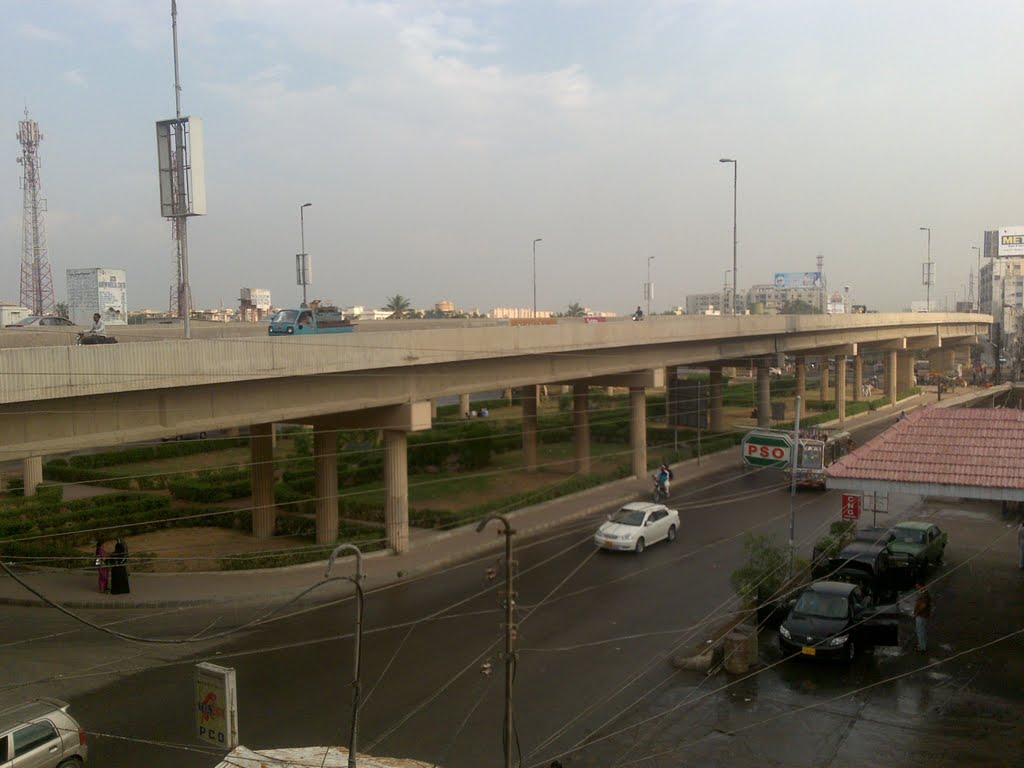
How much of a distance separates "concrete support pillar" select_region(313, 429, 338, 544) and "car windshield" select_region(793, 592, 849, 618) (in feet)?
43.8

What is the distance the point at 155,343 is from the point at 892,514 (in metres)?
23.0

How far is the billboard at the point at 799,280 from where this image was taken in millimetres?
130625

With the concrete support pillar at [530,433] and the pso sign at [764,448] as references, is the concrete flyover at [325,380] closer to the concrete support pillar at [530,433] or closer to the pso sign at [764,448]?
the concrete support pillar at [530,433]

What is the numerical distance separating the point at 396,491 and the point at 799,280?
4815 inches

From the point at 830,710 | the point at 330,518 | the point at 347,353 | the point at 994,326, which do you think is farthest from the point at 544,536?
the point at 994,326

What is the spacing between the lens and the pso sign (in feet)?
88.7

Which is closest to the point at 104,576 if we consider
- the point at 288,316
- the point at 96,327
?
the point at 96,327

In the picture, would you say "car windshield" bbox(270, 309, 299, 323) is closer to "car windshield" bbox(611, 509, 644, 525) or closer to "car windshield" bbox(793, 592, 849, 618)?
"car windshield" bbox(611, 509, 644, 525)

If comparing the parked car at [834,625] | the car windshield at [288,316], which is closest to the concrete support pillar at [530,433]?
the car windshield at [288,316]

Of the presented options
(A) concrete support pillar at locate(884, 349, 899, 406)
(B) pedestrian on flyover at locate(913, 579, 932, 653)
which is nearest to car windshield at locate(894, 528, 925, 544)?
(B) pedestrian on flyover at locate(913, 579, 932, 653)

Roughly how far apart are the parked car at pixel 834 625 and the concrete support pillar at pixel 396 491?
412 inches

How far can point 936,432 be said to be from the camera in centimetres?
1700

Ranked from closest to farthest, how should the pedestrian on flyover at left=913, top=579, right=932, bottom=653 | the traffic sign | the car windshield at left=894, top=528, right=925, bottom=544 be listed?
1. the pedestrian on flyover at left=913, top=579, right=932, bottom=653
2. the car windshield at left=894, top=528, right=925, bottom=544
3. the traffic sign

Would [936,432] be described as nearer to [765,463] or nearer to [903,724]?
[903,724]
